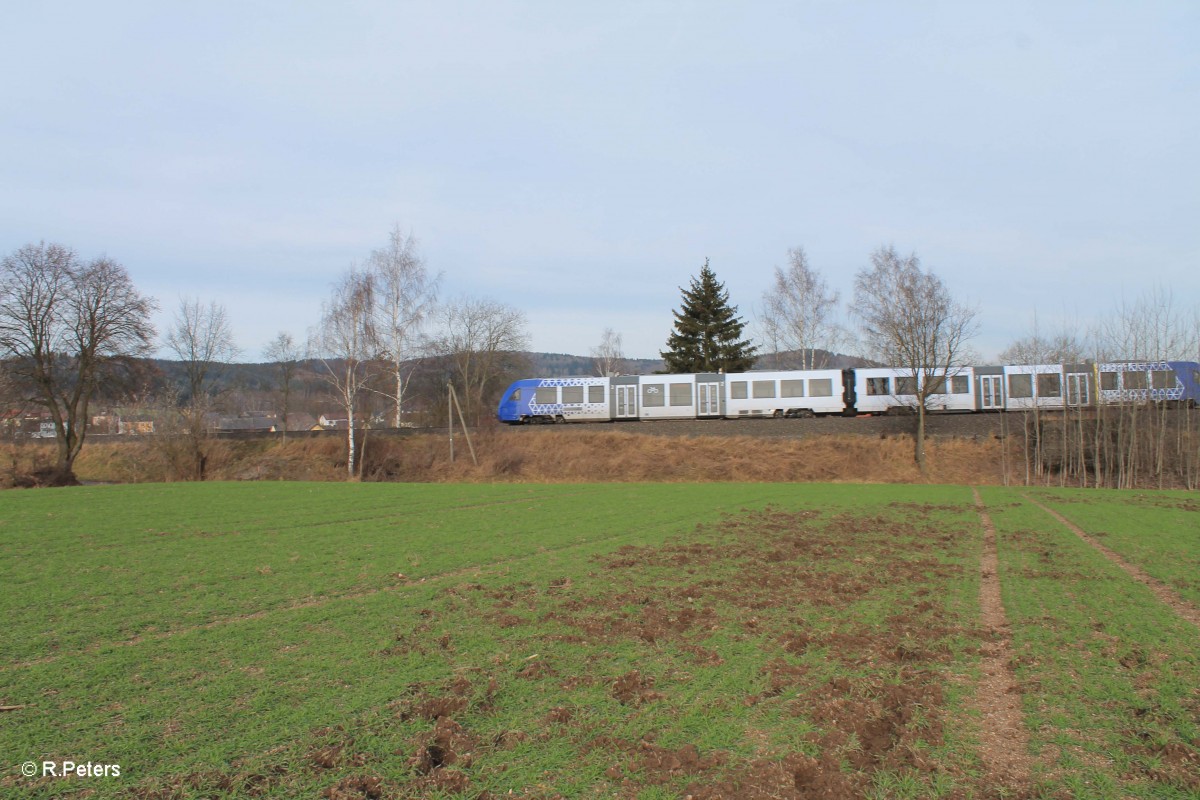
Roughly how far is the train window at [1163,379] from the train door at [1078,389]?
101 inches

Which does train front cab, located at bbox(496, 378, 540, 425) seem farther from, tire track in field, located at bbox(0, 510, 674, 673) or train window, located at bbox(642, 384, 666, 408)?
tire track in field, located at bbox(0, 510, 674, 673)

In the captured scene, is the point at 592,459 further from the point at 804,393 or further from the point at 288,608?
the point at 288,608

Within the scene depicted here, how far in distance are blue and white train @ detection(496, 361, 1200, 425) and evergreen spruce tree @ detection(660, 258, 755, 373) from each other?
11902 mm

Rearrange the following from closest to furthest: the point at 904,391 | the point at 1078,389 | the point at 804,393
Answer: the point at 1078,389
the point at 904,391
the point at 804,393

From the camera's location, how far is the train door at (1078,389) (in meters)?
35.9

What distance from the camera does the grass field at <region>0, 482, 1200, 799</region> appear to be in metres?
4.11

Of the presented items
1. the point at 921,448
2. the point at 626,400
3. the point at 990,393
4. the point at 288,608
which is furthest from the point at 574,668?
the point at 990,393

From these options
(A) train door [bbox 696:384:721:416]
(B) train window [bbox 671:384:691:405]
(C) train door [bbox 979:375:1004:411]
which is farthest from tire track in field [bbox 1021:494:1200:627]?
Result: (B) train window [bbox 671:384:691:405]

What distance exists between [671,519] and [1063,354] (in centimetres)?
3494

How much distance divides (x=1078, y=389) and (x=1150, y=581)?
98.2ft

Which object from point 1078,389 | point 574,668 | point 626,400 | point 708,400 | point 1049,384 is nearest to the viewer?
point 574,668

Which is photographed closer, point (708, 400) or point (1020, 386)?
point (1020, 386)

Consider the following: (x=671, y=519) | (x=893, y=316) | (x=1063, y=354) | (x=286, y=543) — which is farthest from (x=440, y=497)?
(x=1063, y=354)

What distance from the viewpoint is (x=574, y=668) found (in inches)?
236
